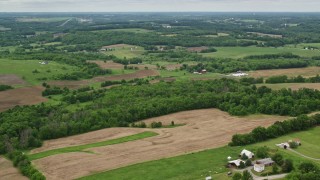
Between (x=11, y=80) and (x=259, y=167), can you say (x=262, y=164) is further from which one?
(x=11, y=80)

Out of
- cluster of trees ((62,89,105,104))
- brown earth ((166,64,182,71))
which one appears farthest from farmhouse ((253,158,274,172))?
brown earth ((166,64,182,71))

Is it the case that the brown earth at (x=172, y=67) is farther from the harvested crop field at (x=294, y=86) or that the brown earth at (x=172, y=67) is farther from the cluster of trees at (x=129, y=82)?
the harvested crop field at (x=294, y=86)

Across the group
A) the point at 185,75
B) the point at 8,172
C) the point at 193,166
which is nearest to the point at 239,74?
the point at 185,75

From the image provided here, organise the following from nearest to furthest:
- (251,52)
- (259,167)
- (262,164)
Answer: (259,167), (262,164), (251,52)

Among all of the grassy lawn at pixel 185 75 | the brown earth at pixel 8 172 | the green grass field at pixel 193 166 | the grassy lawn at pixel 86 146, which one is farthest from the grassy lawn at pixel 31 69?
the green grass field at pixel 193 166

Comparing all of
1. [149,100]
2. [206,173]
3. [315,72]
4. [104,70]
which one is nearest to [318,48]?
[315,72]

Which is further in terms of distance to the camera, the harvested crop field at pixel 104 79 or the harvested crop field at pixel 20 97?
the harvested crop field at pixel 104 79

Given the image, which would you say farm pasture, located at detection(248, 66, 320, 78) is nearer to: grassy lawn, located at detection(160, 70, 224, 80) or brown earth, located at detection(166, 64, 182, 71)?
grassy lawn, located at detection(160, 70, 224, 80)
